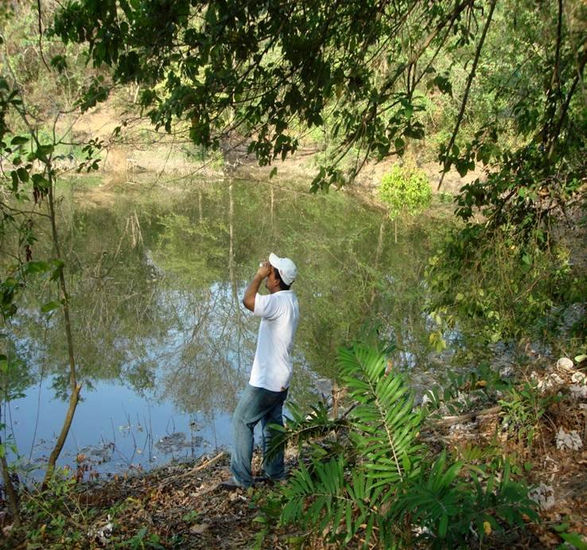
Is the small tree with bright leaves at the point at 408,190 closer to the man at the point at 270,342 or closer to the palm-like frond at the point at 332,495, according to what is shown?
the man at the point at 270,342

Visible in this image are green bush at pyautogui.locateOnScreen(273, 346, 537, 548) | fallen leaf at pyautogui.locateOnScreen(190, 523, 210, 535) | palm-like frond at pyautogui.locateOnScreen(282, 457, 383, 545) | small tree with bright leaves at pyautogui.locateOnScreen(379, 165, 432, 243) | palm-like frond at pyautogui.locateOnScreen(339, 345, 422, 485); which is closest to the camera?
green bush at pyautogui.locateOnScreen(273, 346, 537, 548)

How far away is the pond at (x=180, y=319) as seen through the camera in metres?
8.43

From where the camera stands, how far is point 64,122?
28.5 m

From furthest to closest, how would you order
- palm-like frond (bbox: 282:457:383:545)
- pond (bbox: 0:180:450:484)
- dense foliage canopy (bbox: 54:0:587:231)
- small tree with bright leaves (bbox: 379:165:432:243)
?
small tree with bright leaves (bbox: 379:165:432:243) → pond (bbox: 0:180:450:484) → dense foliage canopy (bbox: 54:0:587:231) → palm-like frond (bbox: 282:457:383:545)

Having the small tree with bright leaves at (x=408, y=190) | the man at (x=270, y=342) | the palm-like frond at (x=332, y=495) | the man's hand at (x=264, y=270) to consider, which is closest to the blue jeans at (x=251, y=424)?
the man at (x=270, y=342)

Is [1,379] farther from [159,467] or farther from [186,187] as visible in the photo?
[186,187]

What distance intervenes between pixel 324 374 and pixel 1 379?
438cm

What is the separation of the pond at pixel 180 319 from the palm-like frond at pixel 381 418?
0.63 metres

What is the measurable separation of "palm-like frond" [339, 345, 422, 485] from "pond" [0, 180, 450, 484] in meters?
0.63

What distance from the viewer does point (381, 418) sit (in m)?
3.62

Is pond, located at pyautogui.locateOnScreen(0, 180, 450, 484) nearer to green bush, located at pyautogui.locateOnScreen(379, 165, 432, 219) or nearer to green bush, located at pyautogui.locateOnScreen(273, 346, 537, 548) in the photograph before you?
green bush, located at pyautogui.locateOnScreen(379, 165, 432, 219)

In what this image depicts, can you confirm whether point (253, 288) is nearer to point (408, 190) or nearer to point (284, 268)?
point (284, 268)

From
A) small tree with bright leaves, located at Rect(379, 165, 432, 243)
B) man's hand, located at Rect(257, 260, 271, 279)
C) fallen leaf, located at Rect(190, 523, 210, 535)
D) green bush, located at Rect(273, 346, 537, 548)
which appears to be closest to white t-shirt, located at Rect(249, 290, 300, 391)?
man's hand, located at Rect(257, 260, 271, 279)

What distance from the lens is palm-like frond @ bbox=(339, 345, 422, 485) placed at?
3.42m
